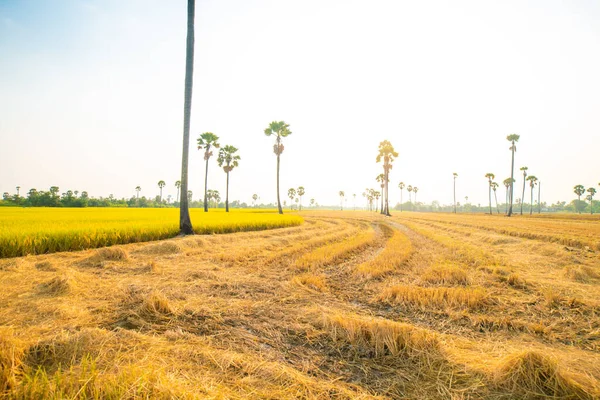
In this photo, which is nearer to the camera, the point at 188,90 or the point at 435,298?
the point at 435,298

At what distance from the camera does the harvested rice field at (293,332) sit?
7.35ft

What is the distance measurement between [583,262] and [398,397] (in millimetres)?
11380

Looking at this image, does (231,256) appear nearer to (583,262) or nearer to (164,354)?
(164,354)

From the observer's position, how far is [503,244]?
525 inches

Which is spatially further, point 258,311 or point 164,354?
point 258,311

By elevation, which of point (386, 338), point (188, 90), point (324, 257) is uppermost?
point (188, 90)

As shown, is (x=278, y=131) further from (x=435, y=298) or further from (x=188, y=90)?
(x=435, y=298)

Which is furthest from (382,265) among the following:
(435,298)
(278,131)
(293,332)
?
(278,131)

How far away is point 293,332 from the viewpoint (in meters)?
3.66

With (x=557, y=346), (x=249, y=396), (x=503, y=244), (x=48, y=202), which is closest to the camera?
(x=249, y=396)

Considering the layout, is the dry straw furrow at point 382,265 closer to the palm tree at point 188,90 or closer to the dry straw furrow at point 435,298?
the dry straw furrow at point 435,298

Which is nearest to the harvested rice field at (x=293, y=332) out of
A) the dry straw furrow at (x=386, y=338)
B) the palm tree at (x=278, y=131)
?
the dry straw furrow at (x=386, y=338)

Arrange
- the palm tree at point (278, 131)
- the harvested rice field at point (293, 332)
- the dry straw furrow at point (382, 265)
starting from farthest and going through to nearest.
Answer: the palm tree at point (278, 131) < the dry straw furrow at point (382, 265) < the harvested rice field at point (293, 332)

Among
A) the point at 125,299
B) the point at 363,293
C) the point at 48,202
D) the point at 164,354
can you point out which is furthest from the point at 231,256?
the point at 48,202
